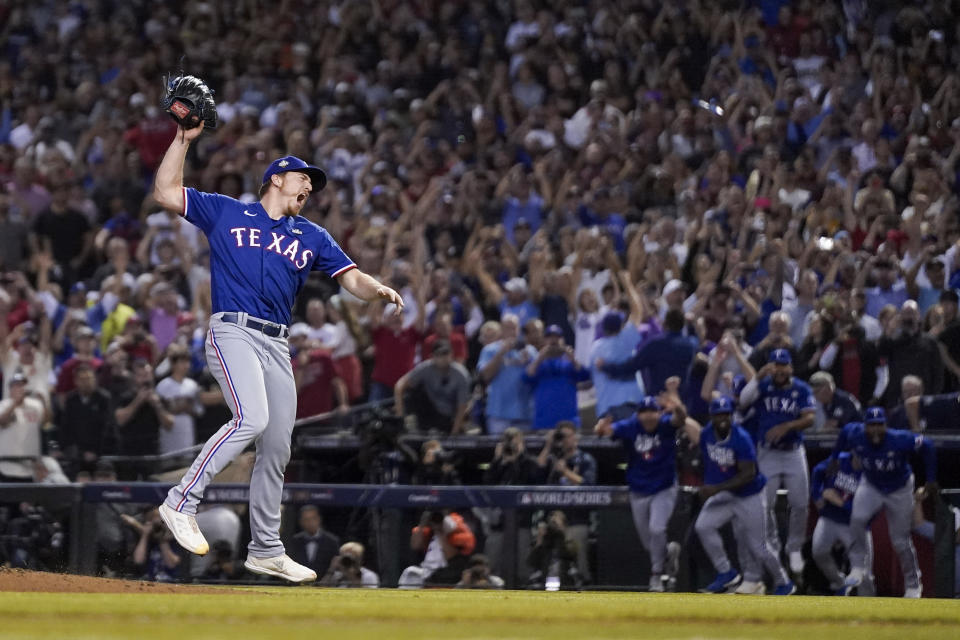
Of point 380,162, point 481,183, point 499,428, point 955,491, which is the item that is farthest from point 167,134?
point 955,491

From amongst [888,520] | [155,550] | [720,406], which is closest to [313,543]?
[155,550]

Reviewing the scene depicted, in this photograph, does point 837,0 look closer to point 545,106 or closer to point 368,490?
point 545,106

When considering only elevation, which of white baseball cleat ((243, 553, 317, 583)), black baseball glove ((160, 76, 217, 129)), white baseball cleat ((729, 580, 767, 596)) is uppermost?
black baseball glove ((160, 76, 217, 129))

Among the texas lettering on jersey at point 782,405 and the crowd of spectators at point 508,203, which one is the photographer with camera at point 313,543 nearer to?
the crowd of spectators at point 508,203

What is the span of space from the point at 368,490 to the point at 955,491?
4277 millimetres

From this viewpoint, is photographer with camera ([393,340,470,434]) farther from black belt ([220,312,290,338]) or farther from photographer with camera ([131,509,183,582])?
black belt ([220,312,290,338])

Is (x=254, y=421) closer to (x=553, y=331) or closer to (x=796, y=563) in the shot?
(x=796, y=563)

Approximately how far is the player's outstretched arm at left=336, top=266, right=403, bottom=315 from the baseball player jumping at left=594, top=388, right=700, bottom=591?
14.0 feet

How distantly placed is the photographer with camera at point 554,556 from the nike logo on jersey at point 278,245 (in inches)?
159

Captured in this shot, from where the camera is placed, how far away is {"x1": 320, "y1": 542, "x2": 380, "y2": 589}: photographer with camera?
1058 cm

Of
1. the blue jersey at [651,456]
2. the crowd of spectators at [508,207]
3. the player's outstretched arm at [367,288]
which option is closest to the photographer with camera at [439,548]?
the crowd of spectators at [508,207]

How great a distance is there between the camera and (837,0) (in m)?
17.2

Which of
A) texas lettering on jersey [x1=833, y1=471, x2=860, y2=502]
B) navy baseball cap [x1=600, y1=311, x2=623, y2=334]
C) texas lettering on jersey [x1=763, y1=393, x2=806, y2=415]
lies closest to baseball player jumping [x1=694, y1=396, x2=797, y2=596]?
texas lettering on jersey [x1=763, y1=393, x2=806, y2=415]

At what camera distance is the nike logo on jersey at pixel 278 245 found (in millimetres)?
7250
